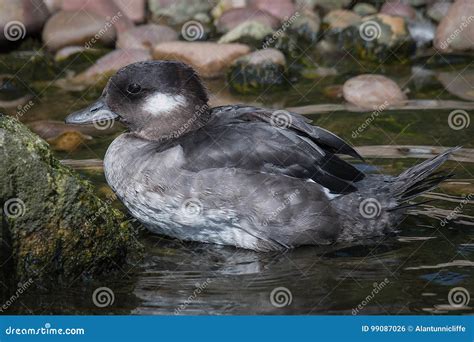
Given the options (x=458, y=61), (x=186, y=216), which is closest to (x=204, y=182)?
(x=186, y=216)

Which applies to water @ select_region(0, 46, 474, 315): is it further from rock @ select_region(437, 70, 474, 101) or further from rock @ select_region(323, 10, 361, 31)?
rock @ select_region(323, 10, 361, 31)

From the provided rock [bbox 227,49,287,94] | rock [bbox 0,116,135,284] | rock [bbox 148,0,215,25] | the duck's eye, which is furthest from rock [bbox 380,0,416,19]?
rock [bbox 0,116,135,284]

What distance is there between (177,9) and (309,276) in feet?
25.2

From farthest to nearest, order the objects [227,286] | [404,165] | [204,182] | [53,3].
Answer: [53,3] < [404,165] < [204,182] < [227,286]

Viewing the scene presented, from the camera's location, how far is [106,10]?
1320cm

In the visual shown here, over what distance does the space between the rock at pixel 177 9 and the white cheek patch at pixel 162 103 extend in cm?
602

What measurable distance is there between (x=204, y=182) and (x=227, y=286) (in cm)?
94

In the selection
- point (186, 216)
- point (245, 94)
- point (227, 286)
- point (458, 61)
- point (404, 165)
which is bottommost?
point (227, 286)

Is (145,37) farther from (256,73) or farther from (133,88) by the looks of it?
(133,88)

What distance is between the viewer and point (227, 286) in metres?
6.75

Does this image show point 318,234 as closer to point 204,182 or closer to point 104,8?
point 204,182

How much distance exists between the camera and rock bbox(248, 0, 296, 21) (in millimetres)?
13250

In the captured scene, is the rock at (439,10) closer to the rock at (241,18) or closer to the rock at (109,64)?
the rock at (241,18)

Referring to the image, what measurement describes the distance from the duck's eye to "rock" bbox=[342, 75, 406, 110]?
3697mm
